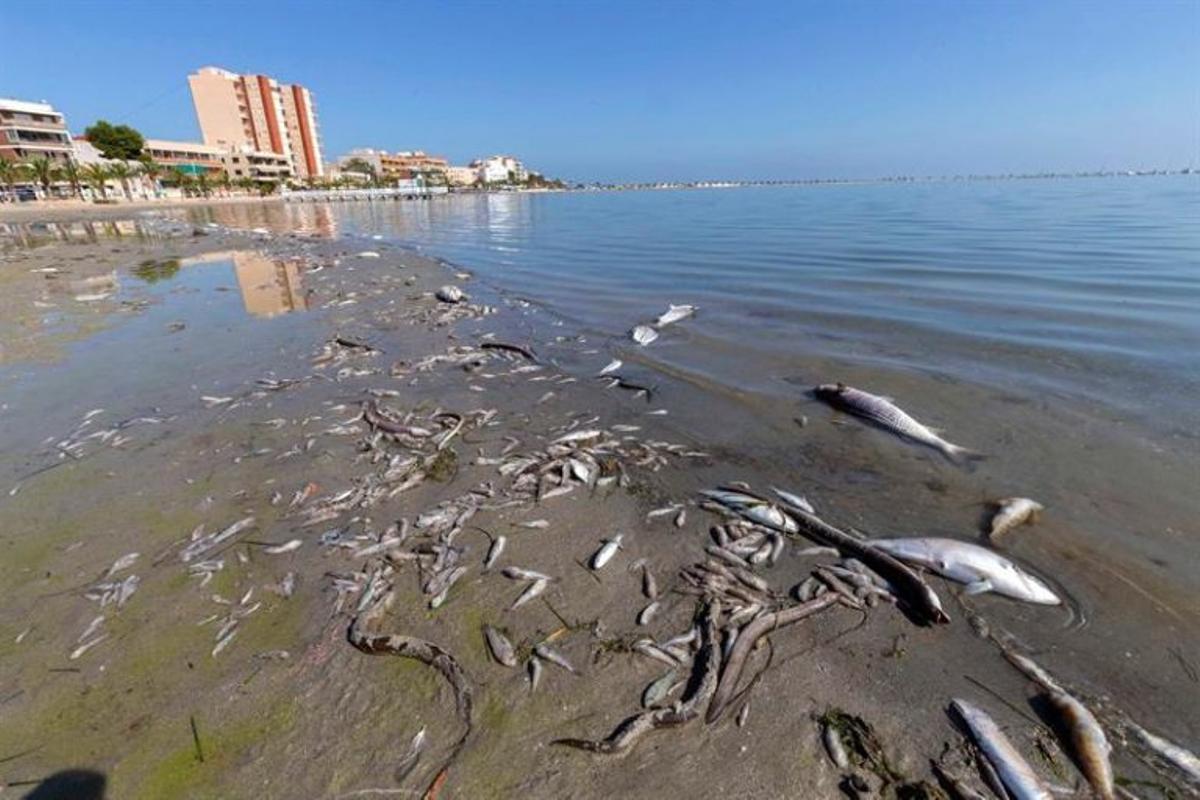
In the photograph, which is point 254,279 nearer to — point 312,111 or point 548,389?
point 548,389

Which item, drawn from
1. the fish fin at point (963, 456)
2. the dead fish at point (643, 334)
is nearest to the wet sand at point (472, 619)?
the fish fin at point (963, 456)

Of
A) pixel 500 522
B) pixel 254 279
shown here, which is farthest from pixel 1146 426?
pixel 254 279

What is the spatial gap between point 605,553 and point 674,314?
909 centimetres

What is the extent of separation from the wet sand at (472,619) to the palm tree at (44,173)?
9845 centimetres

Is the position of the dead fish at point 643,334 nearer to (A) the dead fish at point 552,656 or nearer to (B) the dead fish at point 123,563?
(A) the dead fish at point 552,656

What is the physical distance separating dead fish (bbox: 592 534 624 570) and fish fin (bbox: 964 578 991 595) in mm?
2823

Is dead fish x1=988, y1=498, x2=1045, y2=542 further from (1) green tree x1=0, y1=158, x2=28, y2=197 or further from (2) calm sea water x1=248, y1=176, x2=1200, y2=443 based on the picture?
(1) green tree x1=0, y1=158, x2=28, y2=197

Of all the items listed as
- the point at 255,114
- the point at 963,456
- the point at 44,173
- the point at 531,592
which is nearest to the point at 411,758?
the point at 531,592

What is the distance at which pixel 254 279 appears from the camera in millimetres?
19016

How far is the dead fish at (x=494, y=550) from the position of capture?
461 cm

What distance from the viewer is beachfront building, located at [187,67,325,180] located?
135625 millimetres

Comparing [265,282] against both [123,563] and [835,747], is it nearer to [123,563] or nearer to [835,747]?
[123,563]

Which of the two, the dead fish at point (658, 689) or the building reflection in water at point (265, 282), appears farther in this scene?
the building reflection in water at point (265, 282)

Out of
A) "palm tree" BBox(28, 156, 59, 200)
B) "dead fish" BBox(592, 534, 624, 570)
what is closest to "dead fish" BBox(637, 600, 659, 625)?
"dead fish" BBox(592, 534, 624, 570)
